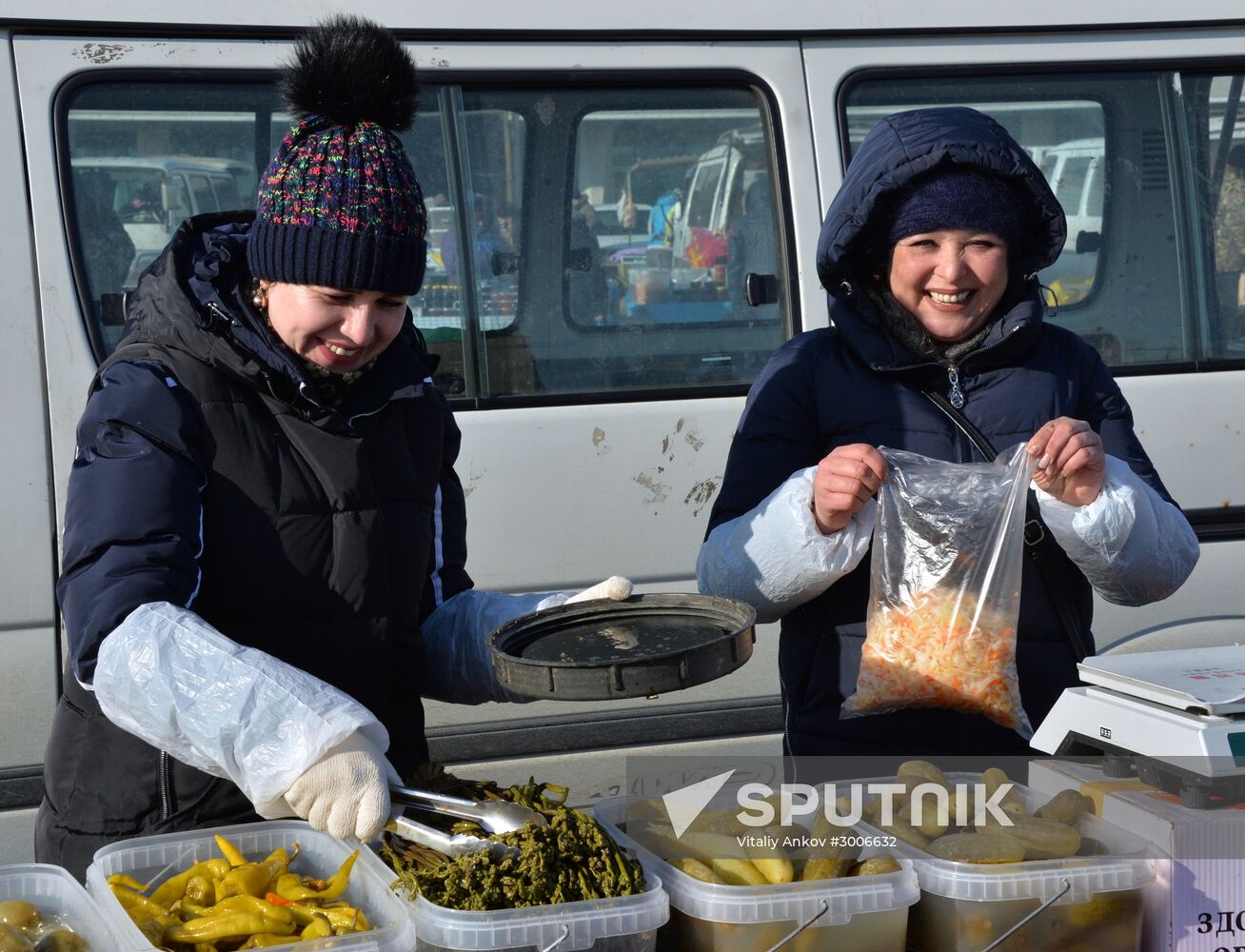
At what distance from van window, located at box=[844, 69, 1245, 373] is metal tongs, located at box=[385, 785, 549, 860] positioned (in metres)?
2.62

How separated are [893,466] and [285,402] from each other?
0.96 meters

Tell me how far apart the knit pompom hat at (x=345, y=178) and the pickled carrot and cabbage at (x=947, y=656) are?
0.95 metres

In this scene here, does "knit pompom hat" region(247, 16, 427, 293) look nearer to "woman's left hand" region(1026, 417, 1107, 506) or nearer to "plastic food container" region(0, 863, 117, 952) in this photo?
"plastic food container" region(0, 863, 117, 952)

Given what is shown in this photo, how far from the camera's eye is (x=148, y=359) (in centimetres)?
199

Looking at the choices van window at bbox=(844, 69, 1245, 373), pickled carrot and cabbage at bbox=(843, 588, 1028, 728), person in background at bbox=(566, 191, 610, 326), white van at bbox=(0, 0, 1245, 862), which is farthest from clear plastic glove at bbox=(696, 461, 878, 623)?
van window at bbox=(844, 69, 1245, 373)

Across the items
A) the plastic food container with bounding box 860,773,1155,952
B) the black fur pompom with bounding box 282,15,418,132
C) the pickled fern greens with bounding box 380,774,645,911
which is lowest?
the plastic food container with bounding box 860,773,1155,952

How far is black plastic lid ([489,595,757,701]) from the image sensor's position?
1.68 m

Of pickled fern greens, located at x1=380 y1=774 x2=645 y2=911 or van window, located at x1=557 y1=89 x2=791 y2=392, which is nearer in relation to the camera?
pickled fern greens, located at x1=380 y1=774 x2=645 y2=911

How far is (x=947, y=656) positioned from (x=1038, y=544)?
26cm

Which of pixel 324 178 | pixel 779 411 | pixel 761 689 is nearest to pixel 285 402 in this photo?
pixel 324 178

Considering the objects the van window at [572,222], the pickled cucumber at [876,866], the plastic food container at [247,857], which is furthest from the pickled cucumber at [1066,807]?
the van window at [572,222]

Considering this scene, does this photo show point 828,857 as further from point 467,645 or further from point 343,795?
point 467,645

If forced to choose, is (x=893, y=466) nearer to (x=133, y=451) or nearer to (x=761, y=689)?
(x=133, y=451)

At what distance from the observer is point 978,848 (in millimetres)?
1735
